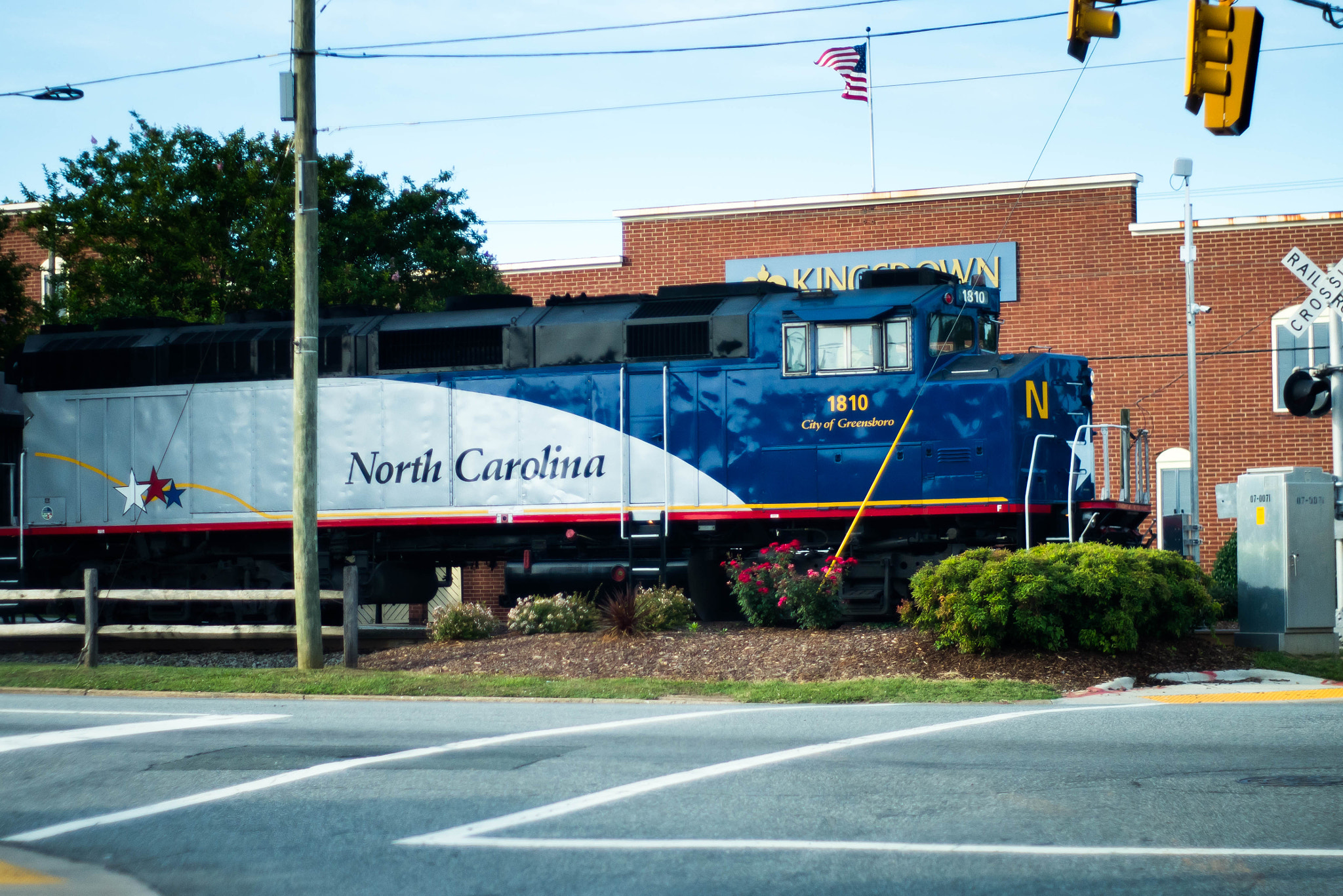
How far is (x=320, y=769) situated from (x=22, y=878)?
255 cm

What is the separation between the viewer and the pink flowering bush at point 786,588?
16141mm

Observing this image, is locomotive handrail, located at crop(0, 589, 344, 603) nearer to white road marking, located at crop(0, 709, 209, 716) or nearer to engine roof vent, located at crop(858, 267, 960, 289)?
white road marking, located at crop(0, 709, 209, 716)

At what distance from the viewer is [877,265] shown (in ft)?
96.2

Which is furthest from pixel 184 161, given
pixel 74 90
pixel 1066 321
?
pixel 1066 321

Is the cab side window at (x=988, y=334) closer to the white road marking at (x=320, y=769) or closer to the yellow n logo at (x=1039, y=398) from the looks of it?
the yellow n logo at (x=1039, y=398)

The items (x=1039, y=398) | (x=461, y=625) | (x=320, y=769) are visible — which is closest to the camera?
(x=320, y=769)

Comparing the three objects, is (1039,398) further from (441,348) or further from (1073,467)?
(441,348)

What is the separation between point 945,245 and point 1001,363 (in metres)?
12.9

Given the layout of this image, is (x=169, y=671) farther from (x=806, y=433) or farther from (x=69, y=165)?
(x=69, y=165)

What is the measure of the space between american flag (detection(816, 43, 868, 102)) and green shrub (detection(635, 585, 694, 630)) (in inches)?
641

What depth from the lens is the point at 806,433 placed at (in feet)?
56.5

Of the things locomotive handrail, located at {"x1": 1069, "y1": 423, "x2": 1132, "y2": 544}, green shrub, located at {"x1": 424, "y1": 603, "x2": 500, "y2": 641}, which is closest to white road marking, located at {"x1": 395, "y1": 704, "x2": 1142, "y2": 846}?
locomotive handrail, located at {"x1": 1069, "y1": 423, "x2": 1132, "y2": 544}

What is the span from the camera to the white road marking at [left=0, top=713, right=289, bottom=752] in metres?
9.36

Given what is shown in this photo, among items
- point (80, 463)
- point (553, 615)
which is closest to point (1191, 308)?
point (553, 615)
